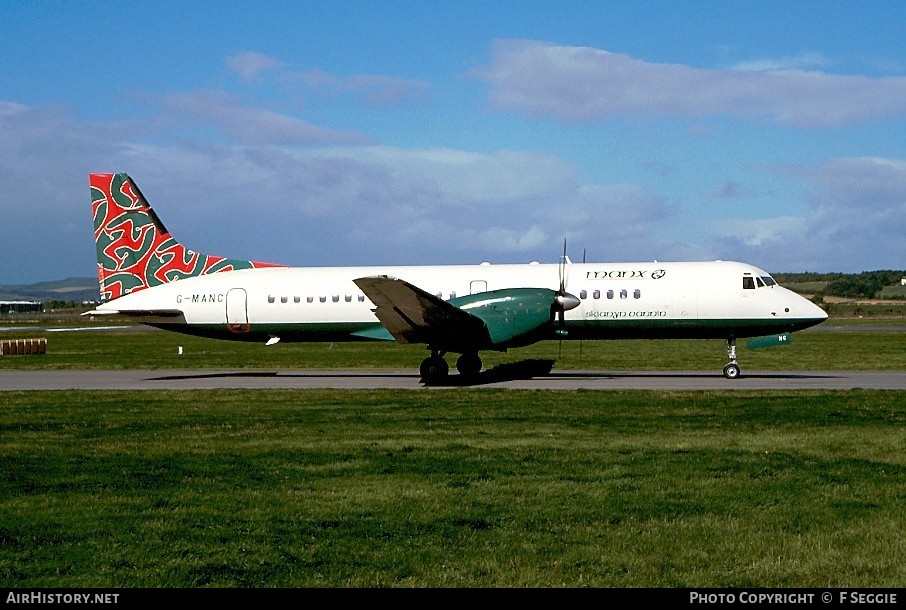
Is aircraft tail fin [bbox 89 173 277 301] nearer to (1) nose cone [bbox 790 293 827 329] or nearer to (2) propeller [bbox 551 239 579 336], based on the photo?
(2) propeller [bbox 551 239 579 336]

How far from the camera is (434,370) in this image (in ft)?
84.5

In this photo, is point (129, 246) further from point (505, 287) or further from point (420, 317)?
point (505, 287)

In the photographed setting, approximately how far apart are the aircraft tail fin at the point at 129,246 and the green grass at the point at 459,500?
13.5 meters

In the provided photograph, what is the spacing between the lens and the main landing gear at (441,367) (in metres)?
25.7

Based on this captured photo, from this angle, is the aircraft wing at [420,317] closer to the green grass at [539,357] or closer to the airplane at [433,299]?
the airplane at [433,299]

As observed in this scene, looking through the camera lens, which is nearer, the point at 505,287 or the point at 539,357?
the point at 505,287

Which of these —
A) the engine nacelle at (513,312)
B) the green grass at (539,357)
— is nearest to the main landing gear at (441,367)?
the engine nacelle at (513,312)

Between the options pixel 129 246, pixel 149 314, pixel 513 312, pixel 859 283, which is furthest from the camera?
pixel 859 283

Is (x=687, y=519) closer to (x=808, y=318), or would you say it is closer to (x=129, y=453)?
(x=129, y=453)

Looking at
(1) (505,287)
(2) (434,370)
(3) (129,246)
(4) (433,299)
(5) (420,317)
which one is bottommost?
(2) (434,370)

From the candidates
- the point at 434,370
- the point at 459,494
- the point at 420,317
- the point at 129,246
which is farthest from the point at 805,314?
the point at 129,246

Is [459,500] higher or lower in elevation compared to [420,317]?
lower

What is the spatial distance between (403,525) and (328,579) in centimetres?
173

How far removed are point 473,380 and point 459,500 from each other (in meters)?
16.8
